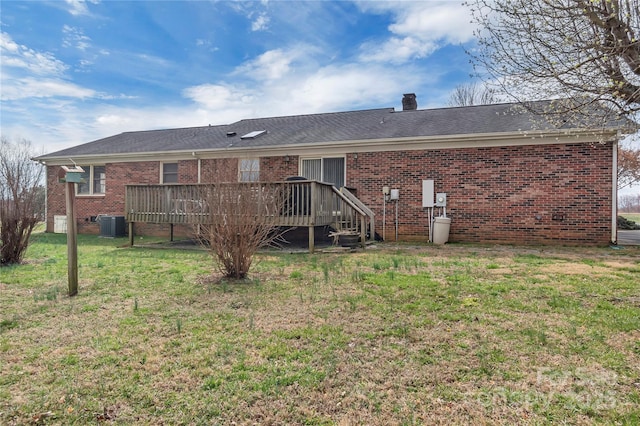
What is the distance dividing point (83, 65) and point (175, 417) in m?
14.1

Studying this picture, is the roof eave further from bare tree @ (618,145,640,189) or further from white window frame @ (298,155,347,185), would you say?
bare tree @ (618,145,640,189)

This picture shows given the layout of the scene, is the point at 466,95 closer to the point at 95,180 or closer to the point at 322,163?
the point at 322,163

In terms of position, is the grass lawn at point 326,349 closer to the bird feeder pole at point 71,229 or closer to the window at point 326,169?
the bird feeder pole at point 71,229

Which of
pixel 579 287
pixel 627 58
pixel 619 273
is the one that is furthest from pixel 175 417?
pixel 619 273

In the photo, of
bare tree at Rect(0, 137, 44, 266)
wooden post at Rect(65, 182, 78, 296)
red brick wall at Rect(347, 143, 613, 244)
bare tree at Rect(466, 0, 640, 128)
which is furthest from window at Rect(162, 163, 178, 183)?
bare tree at Rect(466, 0, 640, 128)

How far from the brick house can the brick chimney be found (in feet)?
0.28

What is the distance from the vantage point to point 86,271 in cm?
615

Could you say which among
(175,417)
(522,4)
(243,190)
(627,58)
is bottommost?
(175,417)

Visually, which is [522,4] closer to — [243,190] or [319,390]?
[243,190]

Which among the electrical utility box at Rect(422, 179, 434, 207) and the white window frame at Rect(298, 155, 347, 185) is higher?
the white window frame at Rect(298, 155, 347, 185)

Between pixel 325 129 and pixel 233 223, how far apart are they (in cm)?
852

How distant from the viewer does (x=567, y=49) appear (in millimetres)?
4195

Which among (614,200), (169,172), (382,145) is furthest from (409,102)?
(169,172)

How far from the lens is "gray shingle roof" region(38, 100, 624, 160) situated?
10.7 m
